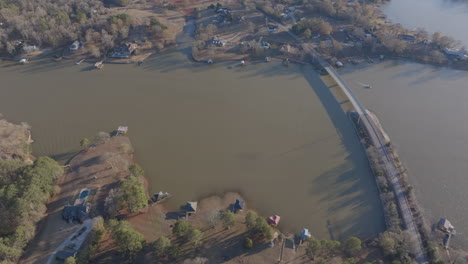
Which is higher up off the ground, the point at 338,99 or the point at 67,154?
the point at 338,99

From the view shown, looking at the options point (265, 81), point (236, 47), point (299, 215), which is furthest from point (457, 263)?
point (236, 47)

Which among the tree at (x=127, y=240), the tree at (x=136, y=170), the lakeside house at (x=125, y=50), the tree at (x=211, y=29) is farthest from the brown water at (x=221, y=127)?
the tree at (x=211, y=29)

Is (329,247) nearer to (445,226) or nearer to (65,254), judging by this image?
(445,226)

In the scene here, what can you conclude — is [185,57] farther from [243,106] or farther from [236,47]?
[243,106]

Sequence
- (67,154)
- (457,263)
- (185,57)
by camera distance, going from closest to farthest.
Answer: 1. (457,263)
2. (67,154)
3. (185,57)

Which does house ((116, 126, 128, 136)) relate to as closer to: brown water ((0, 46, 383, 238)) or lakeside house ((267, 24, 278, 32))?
brown water ((0, 46, 383, 238))

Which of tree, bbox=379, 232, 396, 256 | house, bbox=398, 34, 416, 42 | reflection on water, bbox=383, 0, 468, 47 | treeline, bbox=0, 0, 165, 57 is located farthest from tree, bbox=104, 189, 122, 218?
reflection on water, bbox=383, 0, 468, 47
